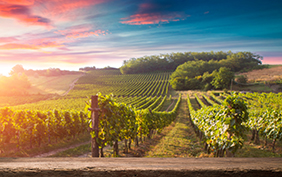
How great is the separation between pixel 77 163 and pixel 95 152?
428 cm

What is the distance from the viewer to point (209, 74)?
87.9 metres

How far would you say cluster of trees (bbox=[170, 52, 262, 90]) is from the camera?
73762 millimetres

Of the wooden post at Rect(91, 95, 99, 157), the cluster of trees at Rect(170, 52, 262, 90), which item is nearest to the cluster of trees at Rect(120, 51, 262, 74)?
the cluster of trees at Rect(170, 52, 262, 90)

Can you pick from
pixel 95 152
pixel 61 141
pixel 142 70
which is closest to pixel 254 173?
pixel 95 152

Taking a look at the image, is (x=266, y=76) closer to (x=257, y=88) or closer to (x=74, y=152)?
(x=257, y=88)

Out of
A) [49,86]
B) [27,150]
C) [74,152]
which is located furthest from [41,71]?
[74,152]

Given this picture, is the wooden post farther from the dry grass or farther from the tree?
the dry grass

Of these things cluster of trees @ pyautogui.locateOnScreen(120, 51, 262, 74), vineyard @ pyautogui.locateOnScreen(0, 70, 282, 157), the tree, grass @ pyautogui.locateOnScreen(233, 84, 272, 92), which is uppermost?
cluster of trees @ pyautogui.locateOnScreen(120, 51, 262, 74)

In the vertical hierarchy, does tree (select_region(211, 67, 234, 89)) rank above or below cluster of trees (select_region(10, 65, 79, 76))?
below

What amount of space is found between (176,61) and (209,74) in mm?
54982

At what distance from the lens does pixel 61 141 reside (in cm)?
1373

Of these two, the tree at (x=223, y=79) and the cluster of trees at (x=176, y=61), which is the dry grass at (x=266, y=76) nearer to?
the tree at (x=223, y=79)

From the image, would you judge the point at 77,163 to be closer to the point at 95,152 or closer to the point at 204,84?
the point at 95,152

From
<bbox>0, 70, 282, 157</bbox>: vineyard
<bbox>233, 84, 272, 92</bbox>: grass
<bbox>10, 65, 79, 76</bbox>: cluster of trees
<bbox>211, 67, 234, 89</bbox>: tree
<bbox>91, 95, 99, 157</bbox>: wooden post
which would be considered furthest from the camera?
<bbox>10, 65, 79, 76</bbox>: cluster of trees
